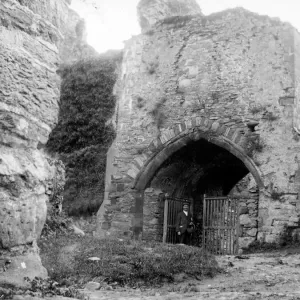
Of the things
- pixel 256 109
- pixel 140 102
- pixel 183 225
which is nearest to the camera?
pixel 256 109

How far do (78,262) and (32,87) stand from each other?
4.45 m

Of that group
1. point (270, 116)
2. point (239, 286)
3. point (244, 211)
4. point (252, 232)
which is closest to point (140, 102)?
point (270, 116)

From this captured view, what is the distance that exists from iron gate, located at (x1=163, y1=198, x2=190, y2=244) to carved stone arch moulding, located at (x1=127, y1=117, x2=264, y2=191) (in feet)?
2.56

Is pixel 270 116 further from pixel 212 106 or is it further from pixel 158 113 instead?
pixel 158 113

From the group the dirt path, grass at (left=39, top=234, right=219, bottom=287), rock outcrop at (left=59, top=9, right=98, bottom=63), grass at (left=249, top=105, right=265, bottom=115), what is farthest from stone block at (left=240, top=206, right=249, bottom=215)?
rock outcrop at (left=59, top=9, right=98, bottom=63)

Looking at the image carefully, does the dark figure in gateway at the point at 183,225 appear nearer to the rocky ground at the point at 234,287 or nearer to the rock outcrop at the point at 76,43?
the rocky ground at the point at 234,287

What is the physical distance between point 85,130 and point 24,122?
48.0 feet

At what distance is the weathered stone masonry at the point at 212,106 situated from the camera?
12.3 metres

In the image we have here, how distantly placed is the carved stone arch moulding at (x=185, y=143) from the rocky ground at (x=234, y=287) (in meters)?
4.00

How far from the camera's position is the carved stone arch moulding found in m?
12.7

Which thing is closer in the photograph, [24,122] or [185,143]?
[24,122]

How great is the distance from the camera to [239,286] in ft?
21.4

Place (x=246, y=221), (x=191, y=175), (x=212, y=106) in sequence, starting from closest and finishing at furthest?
(x=246, y=221) → (x=212, y=106) → (x=191, y=175)

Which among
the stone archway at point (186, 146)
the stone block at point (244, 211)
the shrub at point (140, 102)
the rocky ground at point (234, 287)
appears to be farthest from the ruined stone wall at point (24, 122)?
the shrub at point (140, 102)
